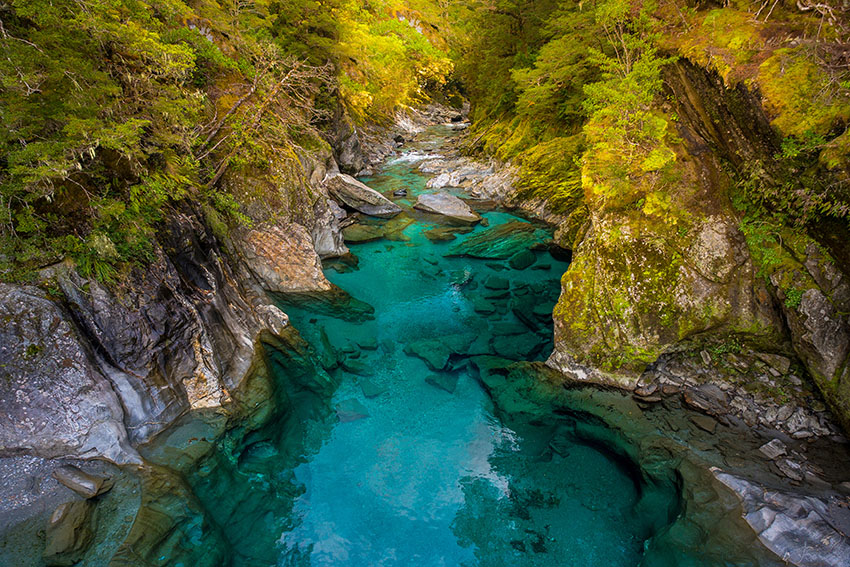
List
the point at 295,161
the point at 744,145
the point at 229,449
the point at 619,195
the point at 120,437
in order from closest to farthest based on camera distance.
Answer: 1. the point at 120,437
2. the point at 229,449
3. the point at 744,145
4. the point at 619,195
5. the point at 295,161

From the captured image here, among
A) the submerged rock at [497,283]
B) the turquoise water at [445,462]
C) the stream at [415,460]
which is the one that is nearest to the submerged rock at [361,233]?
the turquoise water at [445,462]

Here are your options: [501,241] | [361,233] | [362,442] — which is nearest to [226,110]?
[361,233]

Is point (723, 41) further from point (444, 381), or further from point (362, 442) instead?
point (362, 442)

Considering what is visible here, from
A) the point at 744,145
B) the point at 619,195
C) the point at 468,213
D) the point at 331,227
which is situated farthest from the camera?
the point at 468,213

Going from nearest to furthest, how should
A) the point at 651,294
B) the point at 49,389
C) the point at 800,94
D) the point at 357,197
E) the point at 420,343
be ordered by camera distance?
the point at 49,389 → the point at 800,94 → the point at 651,294 → the point at 420,343 → the point at 357,197

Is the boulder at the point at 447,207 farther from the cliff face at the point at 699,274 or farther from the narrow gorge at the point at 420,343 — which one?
the cliff face at the point at 699,274

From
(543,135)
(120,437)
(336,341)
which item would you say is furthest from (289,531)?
(543,135)

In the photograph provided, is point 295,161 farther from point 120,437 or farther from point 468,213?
point 120,437
